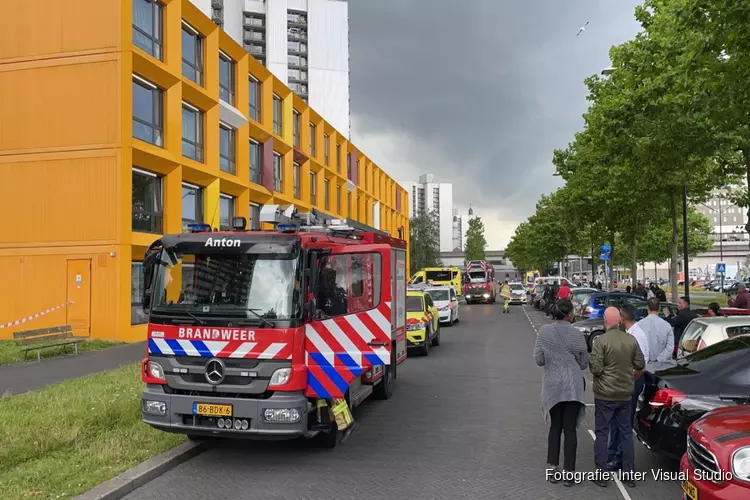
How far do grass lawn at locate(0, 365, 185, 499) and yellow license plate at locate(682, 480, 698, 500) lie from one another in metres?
5.09

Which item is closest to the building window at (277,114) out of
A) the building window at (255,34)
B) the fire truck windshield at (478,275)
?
the fire truck windshield at (478,275)

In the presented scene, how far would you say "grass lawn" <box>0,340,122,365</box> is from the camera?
14.7 m

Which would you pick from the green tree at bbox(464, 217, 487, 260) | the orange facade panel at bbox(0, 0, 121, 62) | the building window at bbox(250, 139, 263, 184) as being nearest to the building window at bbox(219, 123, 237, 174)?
the building window at bbox(250, 139, 263, 184)

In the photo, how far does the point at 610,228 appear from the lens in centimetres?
3728

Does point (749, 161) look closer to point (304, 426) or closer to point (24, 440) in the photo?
point (304, 426)

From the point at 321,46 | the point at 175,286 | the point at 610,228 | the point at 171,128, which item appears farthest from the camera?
the point at 321,46

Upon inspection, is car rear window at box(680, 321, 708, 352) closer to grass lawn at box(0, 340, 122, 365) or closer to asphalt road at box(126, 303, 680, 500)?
asphalt road at box(126, 303, 680, 500)

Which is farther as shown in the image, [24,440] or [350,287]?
[350,287]

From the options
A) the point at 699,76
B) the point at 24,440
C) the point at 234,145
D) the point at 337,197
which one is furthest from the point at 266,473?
the point at 337,197

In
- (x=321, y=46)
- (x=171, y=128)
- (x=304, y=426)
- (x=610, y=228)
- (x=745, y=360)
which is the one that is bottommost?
(x=304, y=426)

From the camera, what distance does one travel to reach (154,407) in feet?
21.8

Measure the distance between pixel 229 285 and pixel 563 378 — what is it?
357 cm

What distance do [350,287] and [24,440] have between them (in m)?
4.10

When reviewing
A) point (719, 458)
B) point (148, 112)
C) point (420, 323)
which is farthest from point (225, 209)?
point (719, 458)
